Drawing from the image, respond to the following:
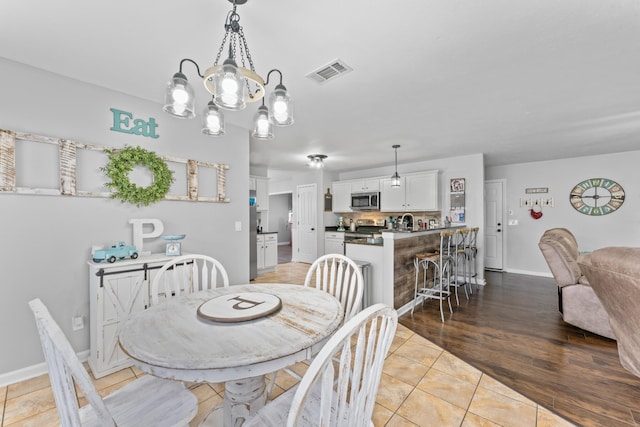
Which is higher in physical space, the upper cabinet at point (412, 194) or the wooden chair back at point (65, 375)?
the upper cabinet at point (412, 194)

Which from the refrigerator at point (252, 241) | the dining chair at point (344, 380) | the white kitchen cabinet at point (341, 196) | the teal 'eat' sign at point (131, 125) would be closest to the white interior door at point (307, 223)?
the white kitchen cabinet at point (341, 196)

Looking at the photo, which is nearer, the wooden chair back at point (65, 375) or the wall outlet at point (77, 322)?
the wooden chair back at point (65, 375)

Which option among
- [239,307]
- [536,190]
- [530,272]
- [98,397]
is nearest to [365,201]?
[536,190]

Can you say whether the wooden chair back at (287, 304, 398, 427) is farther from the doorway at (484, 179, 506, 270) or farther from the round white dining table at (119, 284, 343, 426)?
the doorway at (484, 179, 506, 270)

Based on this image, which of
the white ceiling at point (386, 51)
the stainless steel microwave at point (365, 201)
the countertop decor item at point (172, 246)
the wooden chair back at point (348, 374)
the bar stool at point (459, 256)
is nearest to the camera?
the wooden chair back at point (348, 374)

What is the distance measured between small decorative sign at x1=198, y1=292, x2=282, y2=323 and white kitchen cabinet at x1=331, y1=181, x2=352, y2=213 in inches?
213

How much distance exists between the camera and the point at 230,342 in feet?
3.70

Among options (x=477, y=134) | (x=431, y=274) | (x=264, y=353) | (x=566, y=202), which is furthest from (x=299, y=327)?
(x=566, y=202)

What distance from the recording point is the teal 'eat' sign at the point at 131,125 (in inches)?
102

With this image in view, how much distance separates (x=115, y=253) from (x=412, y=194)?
5.14 metres

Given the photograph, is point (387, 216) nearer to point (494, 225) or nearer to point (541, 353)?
point (494, 225)

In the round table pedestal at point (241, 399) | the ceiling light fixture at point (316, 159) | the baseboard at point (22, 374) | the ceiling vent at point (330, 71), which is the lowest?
the baseboard at point (22, 374)

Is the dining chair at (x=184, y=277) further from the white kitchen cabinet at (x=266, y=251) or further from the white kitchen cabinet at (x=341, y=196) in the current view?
the white kitchen cabinet at (x=341, y=196)

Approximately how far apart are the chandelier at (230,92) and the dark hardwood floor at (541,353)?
260 cm
